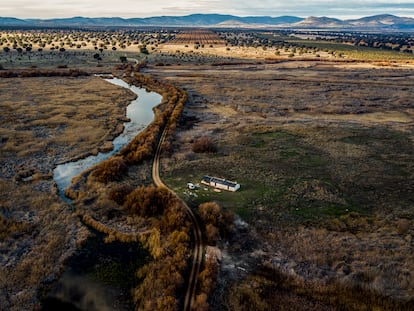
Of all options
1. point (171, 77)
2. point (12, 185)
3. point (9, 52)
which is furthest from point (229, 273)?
point (9, 52)

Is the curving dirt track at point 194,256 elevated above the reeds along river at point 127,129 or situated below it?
above

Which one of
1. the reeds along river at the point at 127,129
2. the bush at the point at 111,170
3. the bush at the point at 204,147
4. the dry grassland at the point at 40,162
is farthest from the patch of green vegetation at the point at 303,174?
the dry grassland at the point at 40,162

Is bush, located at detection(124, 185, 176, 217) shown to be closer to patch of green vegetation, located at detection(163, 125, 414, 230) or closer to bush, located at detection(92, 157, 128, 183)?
patch of green vegetation, located at detection(163, 125, 414, 230)

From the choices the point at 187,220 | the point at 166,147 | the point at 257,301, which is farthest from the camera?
the point at 166,147

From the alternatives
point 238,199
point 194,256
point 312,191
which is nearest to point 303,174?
point 312,191

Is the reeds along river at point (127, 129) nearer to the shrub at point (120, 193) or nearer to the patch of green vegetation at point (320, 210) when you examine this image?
the shrub at point (120, 193)

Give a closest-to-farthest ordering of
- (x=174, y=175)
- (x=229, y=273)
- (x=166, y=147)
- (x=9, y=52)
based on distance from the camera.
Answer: (x=229, y=273)
(x=174, y=175)
(x=166, y=147)
(x=9, y=52)

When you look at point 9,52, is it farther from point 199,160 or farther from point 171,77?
point 199,160

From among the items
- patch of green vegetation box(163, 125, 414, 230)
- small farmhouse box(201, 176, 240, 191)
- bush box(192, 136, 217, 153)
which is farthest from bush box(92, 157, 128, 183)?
bush box(192, 136, 217, 153)
